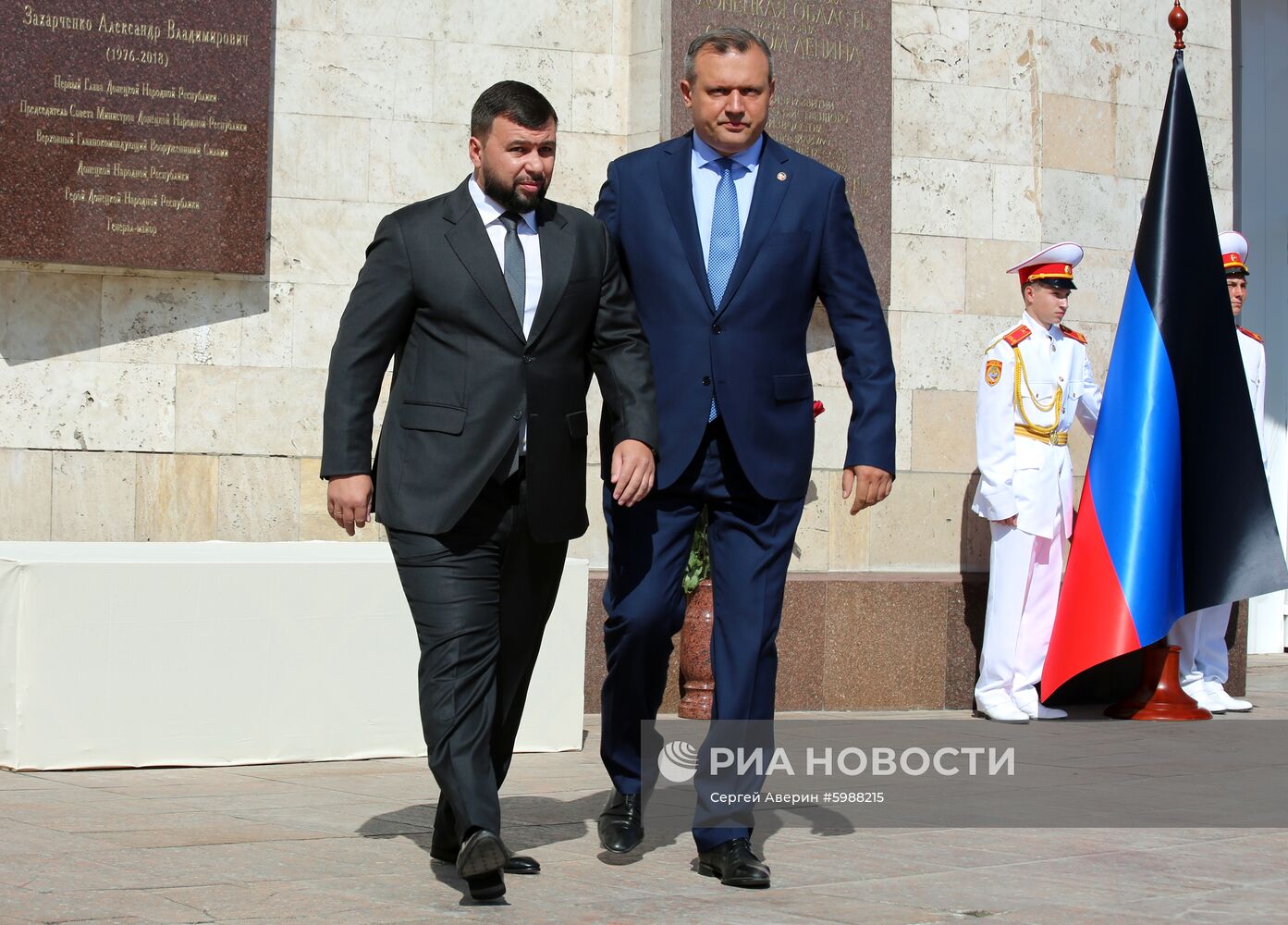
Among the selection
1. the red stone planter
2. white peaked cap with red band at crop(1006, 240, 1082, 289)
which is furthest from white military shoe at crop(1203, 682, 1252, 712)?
the red stone planter

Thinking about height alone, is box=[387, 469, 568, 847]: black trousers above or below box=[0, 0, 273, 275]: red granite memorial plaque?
below

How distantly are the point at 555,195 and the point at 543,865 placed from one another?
4719mm

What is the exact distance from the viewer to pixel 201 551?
6.36 m

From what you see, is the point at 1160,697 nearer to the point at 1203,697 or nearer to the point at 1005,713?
the point at 1203,697

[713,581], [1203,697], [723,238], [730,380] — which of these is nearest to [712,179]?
[723,238]

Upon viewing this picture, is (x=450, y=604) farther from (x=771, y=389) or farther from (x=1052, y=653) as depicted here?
(x=1052, y=653)

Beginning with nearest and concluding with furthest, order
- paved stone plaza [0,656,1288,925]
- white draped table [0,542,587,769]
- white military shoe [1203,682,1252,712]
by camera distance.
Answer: paved stone plaza [0,656,1288,925] → white draped table [0,542,587,769] → white military shoe [1203,682,1252,712]

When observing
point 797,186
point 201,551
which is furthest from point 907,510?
point 797,186

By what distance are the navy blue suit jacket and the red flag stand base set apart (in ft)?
13.6

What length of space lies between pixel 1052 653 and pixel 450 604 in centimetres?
449

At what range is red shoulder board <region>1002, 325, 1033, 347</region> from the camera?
8195mm

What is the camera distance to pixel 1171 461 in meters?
8.09

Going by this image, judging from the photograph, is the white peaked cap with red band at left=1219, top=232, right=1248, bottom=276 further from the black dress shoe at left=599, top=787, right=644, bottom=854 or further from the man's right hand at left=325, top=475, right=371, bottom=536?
the man's right hand at left=325, top=475, right=371, bottom=536

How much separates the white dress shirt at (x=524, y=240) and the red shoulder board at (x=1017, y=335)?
4195mm
